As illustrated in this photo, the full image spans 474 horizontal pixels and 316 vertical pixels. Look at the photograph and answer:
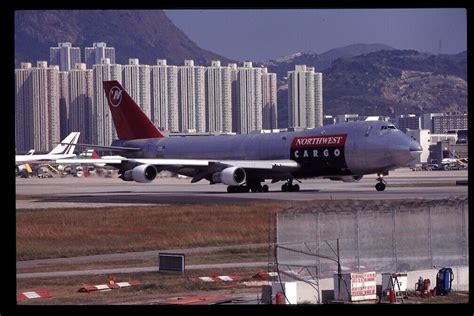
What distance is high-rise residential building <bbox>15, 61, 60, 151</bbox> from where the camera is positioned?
126 meters

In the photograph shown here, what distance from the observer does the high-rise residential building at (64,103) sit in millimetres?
129875

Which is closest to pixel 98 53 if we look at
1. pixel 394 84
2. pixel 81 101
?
pixel 81 101

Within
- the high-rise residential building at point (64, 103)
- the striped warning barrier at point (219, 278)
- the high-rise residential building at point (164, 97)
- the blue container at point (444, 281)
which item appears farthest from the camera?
the high-rise residential building at point (64, 103)

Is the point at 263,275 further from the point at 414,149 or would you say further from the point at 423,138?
the point at 423,138

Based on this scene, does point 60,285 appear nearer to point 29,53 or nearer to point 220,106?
point 220,106

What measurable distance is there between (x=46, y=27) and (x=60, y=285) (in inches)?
7047

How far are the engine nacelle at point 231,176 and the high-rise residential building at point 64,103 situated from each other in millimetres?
80075

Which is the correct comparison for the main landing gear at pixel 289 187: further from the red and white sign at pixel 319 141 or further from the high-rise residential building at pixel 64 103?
the high-rise residential building at pixel 64 103

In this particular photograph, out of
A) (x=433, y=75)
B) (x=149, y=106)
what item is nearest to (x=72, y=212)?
(x=149, y=106)

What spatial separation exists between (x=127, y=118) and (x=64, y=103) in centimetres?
7243

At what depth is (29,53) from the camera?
655 ft

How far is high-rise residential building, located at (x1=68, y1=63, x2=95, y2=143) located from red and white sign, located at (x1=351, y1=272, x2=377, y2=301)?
353ft

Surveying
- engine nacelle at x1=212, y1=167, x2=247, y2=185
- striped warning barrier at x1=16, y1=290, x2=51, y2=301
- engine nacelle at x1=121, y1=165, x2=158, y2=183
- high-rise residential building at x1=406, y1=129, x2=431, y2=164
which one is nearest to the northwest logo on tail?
engine nacelle at x1=121, y1=165, x2=158, y2=183

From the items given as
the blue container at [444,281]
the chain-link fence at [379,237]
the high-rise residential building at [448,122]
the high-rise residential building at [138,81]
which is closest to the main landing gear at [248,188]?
the chain-link fence at [379,237]
